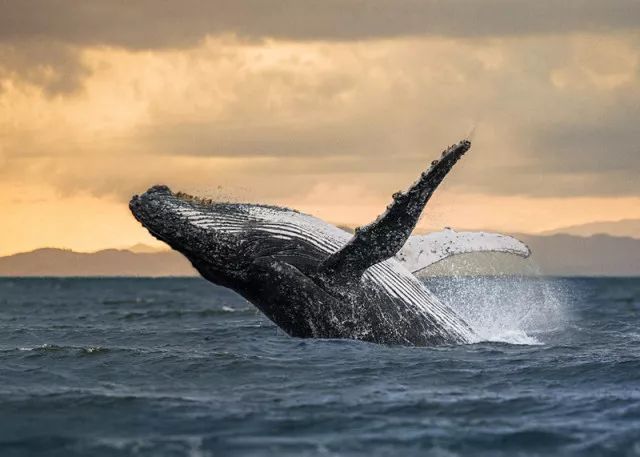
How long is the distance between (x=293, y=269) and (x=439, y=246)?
2551mm

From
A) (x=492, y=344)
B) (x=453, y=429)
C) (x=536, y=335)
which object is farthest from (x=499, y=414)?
(x=536, y=335)

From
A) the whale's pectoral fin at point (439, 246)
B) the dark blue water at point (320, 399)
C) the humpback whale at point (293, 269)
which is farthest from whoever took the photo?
the whale's pectoral fin at point (439, 246)

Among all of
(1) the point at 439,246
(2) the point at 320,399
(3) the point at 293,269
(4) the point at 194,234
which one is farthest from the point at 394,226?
(1) the point at 439,246

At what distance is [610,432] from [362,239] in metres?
3.86

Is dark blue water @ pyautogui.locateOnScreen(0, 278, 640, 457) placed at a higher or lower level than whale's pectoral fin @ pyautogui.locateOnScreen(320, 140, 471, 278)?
lower

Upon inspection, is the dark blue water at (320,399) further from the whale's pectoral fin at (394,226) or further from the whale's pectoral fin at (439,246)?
the whale's pectoral fin at (439,246)

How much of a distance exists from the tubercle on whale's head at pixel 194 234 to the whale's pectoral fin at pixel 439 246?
2.62 metres

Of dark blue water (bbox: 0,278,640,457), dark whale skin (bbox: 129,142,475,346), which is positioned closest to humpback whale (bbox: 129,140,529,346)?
dark whale skin (bbox: 129,142,475,346)

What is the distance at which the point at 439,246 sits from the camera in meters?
14.3

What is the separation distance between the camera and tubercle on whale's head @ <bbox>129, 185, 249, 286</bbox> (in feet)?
41.4

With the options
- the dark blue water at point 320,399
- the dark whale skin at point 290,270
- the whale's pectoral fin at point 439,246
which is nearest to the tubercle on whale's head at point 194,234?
the dark whale skin at point 290,270

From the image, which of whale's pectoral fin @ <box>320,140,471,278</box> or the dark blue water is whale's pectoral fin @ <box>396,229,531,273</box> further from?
whale's pectoral fin @ <box>320,140,471,278</box>

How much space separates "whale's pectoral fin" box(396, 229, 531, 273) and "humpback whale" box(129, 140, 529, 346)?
80 centimetres

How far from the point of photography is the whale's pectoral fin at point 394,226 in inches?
437
